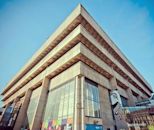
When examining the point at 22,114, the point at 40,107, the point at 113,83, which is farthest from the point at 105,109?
the point at 22,114

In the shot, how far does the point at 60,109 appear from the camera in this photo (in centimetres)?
1855

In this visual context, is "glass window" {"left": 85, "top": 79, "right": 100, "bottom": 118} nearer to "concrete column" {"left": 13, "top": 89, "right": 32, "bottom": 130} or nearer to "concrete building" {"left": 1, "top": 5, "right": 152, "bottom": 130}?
"concrete building" {"left": 1, "top": 5, "right": 152, "bottom": 130}

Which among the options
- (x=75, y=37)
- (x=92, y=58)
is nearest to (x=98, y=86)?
(x=92, y=58)

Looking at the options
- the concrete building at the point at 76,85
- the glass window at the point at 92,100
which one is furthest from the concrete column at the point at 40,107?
the glass window at the point at 92,100

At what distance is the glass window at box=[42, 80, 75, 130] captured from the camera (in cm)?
1639

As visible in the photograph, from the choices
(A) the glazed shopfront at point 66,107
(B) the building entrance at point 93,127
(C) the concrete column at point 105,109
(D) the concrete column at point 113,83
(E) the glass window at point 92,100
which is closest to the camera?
Answer: (B) the building entrance at point 93,127

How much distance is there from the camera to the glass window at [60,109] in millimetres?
16386

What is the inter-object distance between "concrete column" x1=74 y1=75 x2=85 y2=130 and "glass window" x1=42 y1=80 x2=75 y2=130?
3.86ft

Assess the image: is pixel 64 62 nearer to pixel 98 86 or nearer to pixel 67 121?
pixel 98 86

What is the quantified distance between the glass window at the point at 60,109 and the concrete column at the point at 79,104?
1175 millimetres

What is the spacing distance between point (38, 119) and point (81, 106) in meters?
10.3

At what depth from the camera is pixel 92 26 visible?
2255cm

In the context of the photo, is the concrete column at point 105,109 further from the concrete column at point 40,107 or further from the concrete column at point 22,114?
the concrete column at point 22,114

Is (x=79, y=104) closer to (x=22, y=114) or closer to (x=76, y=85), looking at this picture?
(x=76, y=85)
